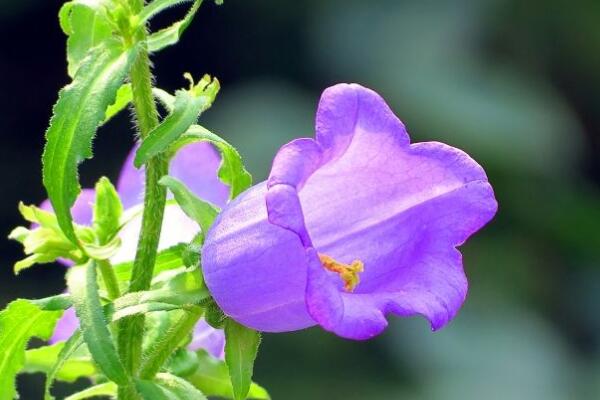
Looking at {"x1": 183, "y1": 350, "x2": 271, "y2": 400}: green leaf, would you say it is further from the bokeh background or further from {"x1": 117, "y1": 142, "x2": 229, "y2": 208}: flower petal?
the bokeh background

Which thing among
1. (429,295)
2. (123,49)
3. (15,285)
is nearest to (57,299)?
(123,49)

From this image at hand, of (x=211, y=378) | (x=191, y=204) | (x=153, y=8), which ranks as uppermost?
(x=153, y=8)

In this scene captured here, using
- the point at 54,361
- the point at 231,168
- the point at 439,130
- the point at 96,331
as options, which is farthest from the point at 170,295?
the point at 439,130

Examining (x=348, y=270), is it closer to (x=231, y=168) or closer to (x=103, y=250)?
(x=231, y=168)

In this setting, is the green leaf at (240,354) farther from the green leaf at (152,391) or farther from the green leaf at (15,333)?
the green leaf at (15,333)

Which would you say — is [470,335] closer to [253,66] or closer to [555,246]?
[555,246]

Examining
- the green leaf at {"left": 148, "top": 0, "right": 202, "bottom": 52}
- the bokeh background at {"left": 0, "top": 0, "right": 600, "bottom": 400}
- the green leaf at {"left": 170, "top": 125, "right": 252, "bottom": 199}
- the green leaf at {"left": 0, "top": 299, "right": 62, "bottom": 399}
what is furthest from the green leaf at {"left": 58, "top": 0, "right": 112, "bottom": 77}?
the bokeh background at {"left": 0, "top": 0, "right": 600, "bottom": 400}
